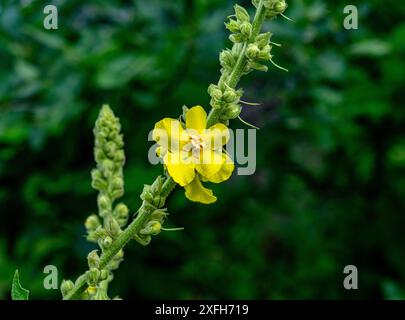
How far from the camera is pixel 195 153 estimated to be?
1.13 metres

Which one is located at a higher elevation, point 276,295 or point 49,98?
point 49,98

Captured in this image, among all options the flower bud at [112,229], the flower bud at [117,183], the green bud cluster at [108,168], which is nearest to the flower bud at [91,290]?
the flower bud at [112,229]

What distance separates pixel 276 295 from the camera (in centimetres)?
414

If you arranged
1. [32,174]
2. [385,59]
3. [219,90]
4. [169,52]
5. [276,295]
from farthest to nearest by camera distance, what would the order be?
[276,295] → [385,59] → [32,174] → [169,52] → [219,90]

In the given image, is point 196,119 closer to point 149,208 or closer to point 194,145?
point 194,145

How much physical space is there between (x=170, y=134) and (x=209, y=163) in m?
0.09

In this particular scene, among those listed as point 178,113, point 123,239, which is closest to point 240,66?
point 123,239

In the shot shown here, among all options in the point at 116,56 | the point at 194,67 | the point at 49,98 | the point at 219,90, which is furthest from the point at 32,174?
the point at 219,90

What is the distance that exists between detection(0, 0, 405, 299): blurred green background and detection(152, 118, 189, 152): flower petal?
1.99m

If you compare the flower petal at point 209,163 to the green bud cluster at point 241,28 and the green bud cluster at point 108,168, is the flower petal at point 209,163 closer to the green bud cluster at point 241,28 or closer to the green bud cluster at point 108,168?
the green bud cluster at point 241,28

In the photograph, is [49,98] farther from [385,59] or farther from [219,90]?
[219,90]

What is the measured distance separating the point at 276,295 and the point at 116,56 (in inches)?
73.6

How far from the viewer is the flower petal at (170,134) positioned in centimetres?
110

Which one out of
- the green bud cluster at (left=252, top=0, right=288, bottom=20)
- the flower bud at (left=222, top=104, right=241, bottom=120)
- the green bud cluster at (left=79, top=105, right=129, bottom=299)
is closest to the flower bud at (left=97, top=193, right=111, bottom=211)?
the green bud cluster at (left=79, top=105, right=129, bottom=299)
